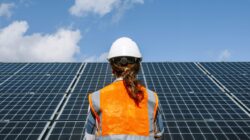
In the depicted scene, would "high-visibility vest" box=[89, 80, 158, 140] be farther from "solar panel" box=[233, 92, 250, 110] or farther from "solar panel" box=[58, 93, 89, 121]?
"solar panel" box=[233, 92, 250, 110]

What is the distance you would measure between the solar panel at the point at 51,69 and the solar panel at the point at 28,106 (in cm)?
393

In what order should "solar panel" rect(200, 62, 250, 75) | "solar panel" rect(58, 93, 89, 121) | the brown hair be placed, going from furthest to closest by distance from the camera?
"solar panel" rect(200, 62, 250, 75) → "solar panel" rect(58, 93, 89, 121) → the brown hair

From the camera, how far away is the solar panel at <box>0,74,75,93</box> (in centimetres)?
1583

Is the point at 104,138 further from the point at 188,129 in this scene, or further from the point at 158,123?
the point at 188,129

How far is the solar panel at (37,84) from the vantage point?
15828 millimetres

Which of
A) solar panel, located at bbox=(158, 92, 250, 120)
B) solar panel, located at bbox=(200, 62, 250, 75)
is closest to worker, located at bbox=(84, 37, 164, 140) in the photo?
solar panel, located at bbox=(158, 92, 250, 120)

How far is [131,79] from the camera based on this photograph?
3336 mm

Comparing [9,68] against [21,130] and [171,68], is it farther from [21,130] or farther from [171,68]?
[171,68]

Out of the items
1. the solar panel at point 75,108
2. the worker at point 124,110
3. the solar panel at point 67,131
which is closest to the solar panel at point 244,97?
the solar panel at point 75,108

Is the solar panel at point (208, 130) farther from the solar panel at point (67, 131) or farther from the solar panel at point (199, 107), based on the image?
the solar panel at point (67, 131)

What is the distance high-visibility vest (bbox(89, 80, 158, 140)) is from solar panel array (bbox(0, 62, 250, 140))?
27.3 ft

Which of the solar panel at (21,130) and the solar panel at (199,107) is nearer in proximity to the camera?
the solar panel at (21,130)

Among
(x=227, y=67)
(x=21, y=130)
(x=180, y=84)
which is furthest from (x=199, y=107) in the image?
(x=227, y=67)

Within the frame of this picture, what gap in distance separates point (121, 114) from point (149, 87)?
1279 cm
